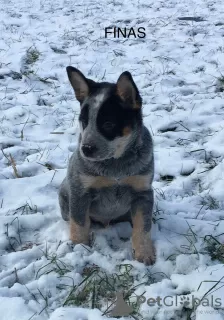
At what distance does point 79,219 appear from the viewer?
136 inches

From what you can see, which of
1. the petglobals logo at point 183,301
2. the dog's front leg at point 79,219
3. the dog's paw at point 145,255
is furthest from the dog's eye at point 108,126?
the petglobals logo at point 183,301

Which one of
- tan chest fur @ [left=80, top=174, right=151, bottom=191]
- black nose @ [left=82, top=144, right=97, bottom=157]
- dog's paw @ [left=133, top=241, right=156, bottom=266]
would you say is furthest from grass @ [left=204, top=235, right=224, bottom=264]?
black nose @ [left=82, top=144, right=97, bottom=157]

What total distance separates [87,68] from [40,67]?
0.71 meters

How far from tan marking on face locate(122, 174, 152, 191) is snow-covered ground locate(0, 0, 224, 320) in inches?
18.5

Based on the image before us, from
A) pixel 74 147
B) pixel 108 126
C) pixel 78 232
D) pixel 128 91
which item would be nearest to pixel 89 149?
pixel 108 126

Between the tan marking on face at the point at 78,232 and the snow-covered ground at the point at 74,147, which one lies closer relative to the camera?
the snow-covered ground at the point at 74,147

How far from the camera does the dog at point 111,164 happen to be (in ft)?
10.2

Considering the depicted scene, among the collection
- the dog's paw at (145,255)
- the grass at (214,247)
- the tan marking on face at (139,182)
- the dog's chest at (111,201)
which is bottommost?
the dog's paw at (145,255)

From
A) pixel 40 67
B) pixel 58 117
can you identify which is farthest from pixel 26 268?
pixel 40 67

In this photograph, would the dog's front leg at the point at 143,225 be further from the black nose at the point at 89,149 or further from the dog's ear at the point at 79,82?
the dog's ear at the point at 79,82

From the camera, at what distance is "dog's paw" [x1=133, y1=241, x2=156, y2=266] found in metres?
3.32

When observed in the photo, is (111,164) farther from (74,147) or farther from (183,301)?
(74,147)

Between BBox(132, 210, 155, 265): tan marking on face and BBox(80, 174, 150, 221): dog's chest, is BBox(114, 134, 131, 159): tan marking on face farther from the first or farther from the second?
BBox(132, 210, 155, 265): tan marking on face

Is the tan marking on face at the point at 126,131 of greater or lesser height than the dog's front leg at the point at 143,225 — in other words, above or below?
above
